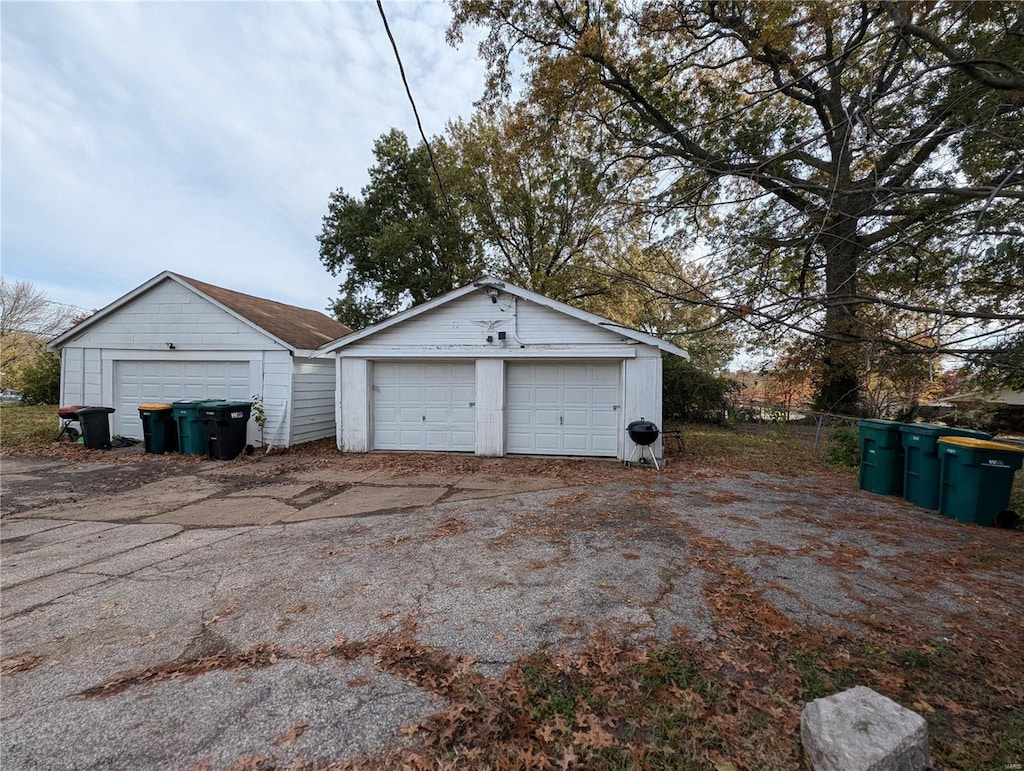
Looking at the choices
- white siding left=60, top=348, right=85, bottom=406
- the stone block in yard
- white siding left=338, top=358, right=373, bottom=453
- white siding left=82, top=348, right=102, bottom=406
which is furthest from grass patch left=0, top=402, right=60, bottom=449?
the stone block in yard

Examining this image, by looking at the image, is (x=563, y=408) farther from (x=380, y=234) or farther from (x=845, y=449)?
(x=380, y=234)

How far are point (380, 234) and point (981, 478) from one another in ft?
62.6

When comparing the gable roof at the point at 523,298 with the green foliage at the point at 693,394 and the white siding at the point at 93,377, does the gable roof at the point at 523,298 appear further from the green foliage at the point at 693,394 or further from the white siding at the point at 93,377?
the green foliage at the point at 693,394

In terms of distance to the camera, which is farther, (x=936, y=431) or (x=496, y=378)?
(x=496, y=378)

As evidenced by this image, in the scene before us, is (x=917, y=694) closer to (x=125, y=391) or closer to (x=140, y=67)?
(x=140, y=67)

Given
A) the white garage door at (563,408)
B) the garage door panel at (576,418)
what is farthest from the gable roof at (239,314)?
the garage door panel at (576,418)

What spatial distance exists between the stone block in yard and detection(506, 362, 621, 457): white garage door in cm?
694

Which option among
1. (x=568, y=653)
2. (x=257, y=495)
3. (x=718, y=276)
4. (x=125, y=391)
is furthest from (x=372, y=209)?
(x=568, y=653)

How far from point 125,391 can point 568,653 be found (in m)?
12.7

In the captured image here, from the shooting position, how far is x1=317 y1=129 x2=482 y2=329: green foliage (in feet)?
60.9

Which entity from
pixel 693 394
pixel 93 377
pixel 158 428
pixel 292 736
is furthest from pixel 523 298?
pixel 93 377

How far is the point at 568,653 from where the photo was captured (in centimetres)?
245

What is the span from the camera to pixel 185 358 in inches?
396

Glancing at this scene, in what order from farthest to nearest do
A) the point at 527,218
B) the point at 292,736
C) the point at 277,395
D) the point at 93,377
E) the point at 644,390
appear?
the point at 527,218 < the point at 93,377 < the point at 277,395 < the point at 644,390 < the point at 292,736
